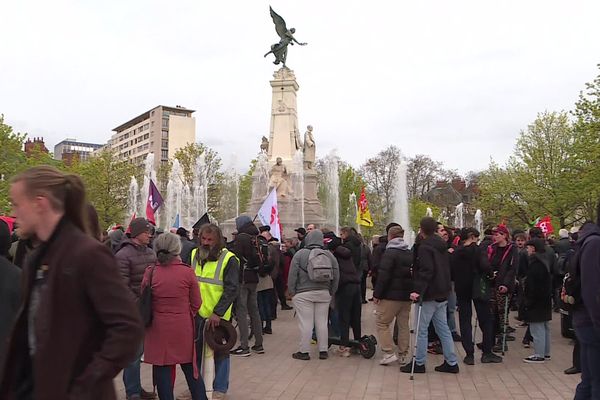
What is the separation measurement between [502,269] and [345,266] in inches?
101

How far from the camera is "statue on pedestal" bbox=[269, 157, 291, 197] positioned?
3241 centimetres

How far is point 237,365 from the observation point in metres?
9.22

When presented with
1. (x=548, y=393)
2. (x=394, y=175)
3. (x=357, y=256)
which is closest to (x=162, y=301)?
(x=548, y=393)

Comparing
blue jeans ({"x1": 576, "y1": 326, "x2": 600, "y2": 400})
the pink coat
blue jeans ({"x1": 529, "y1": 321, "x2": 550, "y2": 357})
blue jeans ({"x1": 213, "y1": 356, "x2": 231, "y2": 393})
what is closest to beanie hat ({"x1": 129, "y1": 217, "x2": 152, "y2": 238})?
the pink coat

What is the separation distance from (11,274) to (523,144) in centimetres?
4244

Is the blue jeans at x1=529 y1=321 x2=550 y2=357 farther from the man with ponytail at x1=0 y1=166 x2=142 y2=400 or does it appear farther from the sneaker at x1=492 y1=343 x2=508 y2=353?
the man with ponytail at x1=0 y1=166 x2=142 y2=400

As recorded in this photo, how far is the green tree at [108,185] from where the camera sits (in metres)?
50.7

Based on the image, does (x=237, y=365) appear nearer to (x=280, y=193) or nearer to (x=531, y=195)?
(x=280, y=193)

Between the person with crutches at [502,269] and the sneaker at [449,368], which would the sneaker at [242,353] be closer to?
the sneaker at [449,368]

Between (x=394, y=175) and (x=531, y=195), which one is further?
(x=394, y=175)

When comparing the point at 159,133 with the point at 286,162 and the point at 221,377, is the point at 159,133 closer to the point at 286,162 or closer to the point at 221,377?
the point at 286,162

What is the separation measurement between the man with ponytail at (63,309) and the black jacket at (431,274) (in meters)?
6.41

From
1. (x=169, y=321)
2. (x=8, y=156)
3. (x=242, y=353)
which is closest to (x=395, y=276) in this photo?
(x=242, y=353)

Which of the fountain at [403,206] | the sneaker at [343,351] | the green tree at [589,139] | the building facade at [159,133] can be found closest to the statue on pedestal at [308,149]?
the fountain at [403,206]
